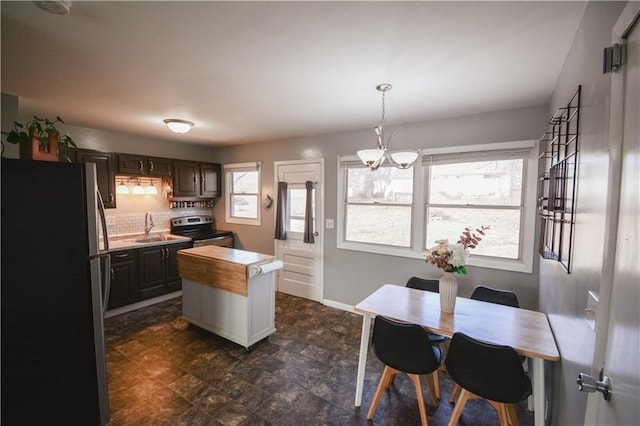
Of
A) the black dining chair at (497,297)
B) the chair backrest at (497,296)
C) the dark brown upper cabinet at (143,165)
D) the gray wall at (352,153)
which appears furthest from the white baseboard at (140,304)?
the chair backrest at (497,296)

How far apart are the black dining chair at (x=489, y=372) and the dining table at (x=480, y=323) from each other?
10 centimetres

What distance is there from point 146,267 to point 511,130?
4874mm

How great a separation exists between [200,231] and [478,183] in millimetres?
4655

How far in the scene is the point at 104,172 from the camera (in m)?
3.85

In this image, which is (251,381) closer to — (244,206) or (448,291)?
(448,291)

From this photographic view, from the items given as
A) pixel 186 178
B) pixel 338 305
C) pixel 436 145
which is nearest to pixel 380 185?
pixel 436 145

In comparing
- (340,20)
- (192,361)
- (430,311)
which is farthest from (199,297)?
(340,20)

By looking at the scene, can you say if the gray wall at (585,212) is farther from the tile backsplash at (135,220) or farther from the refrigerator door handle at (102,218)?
the tile backsplash at (135,220)

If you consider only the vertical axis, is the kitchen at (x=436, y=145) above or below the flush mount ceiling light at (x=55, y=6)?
below

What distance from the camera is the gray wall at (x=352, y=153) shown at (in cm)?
282

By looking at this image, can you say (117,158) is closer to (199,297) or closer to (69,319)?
(199,297)

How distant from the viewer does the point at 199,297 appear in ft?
10.7

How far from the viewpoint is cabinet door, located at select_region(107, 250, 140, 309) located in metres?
3.63

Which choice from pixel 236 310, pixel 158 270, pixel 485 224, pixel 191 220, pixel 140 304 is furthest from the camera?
pixel 191 220
